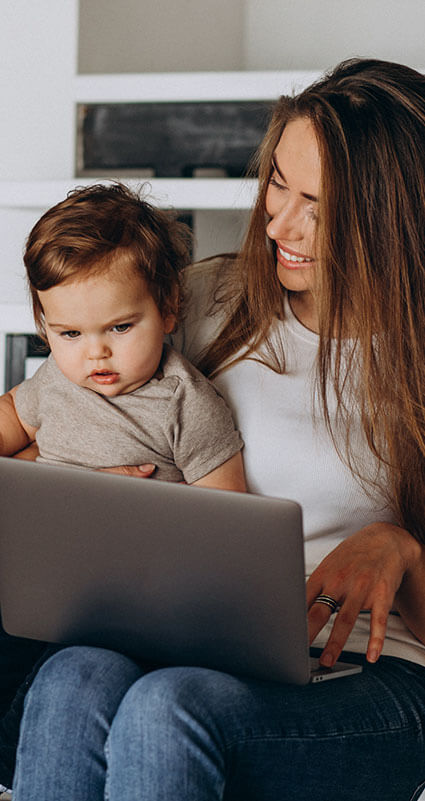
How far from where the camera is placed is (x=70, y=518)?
2.99 ft

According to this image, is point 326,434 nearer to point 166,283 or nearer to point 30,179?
point 166,283

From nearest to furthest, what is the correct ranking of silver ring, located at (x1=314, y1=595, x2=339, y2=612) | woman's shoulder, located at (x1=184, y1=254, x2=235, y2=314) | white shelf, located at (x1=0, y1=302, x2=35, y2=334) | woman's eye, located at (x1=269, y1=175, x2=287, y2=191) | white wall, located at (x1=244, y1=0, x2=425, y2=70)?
silver ring, located at (x1=314, y1=595, x2=339, y2=612) < woman's eye, located at (x1=269, y1=175, x2=287, y2=191) < woman's shoulder, located at (x1=184, y1=254, x2=235, y2=314) < white shelf, located at (x1=0, y1=302, x2=35, y2=334) < white wall, located at (x1=244, y1=0, x2=425, y2=70)

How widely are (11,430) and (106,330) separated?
0.89 feet

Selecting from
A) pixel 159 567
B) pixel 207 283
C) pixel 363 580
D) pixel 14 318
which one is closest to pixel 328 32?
pixel 14 318

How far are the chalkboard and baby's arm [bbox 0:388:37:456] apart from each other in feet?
3.11

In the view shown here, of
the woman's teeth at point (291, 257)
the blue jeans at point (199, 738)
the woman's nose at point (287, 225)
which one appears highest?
the woman's nose at point (287, 225)

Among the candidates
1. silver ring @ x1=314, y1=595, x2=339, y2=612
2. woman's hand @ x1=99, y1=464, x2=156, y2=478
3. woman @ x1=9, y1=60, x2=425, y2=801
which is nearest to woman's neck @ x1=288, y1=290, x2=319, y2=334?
woman @ x1=9, y1=60, x2=425, y2=801

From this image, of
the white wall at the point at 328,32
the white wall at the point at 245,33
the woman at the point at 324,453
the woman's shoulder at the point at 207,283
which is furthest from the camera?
the white wall at the point at 328,32

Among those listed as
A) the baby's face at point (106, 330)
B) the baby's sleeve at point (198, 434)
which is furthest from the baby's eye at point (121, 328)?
the baby's sleeve at point (198, 434)

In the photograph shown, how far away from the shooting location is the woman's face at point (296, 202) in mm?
1293

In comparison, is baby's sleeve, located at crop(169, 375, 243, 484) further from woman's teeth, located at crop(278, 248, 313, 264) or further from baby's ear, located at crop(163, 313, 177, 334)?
woman's teeth, located at crop(278, 248, 313, 264)

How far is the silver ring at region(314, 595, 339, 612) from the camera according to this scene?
1106mm

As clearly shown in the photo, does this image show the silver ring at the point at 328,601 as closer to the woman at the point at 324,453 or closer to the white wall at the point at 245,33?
the woman at the point at 324,453

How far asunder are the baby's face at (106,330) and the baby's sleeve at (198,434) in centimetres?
7
